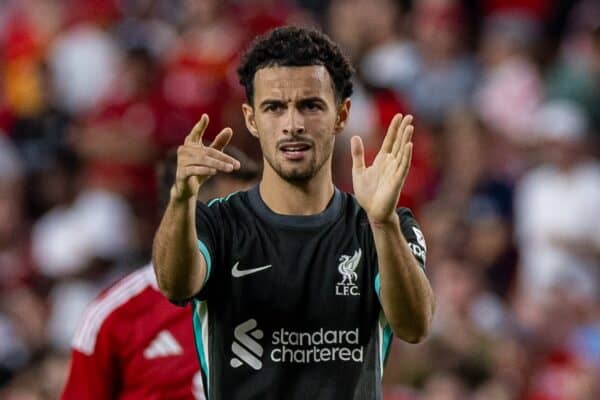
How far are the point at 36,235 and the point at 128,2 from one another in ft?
9.46

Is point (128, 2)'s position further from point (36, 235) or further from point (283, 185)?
point (283, 185)

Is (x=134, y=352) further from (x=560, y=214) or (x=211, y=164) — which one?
(x=560, y=214)

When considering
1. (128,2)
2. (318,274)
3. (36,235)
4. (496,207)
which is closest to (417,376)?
(496,207)

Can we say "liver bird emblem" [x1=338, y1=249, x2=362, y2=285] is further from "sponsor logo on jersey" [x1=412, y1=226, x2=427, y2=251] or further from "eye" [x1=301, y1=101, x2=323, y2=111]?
"eye" [x1=301, y1=101, x2=323, y2=111]

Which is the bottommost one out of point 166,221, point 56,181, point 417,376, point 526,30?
point 417,376

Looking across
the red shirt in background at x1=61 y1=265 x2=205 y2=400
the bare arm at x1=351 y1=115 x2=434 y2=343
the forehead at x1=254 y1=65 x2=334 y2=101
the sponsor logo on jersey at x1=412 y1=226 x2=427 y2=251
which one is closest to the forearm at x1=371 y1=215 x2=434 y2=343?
the bare arm at x1=351 y1=115 x2=434 y2=343

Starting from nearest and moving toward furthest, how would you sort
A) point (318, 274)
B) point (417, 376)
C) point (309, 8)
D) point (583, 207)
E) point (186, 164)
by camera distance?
point (186, 164), point (318, 274), point (417, 376), point (583, 207), point (309, 8)

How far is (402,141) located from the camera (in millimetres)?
4617

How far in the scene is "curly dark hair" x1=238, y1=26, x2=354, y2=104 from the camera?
4.78 metres

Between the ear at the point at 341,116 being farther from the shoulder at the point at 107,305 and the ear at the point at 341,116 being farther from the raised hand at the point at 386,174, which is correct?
the shoulder at the point at 107,305

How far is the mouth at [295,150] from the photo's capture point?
4698 mm

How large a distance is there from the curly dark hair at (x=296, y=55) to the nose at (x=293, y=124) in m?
0.17

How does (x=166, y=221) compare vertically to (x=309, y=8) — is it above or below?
below

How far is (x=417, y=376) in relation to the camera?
30.1ft
